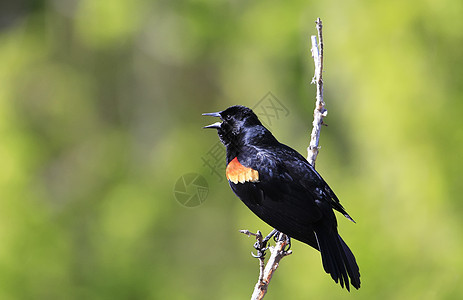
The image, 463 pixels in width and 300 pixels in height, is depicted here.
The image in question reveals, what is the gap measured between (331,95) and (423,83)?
1.29 m

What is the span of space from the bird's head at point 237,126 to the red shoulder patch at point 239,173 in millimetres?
184

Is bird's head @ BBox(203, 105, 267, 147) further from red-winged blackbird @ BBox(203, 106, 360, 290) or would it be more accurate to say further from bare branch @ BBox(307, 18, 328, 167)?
bare branch @ BBox(307, 18, 328, 167)

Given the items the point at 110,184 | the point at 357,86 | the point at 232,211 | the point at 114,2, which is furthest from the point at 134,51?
the point at 357,86

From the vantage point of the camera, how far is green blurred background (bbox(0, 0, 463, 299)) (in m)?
5.33

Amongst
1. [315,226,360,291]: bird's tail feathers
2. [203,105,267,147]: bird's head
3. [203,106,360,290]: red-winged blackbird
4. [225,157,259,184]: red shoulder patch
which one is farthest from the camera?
[203,105,267,147]: bird's head

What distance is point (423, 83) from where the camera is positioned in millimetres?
5359

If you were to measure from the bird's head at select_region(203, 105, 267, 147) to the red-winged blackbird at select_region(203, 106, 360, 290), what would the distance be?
93 mm

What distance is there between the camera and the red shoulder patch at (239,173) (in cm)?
235

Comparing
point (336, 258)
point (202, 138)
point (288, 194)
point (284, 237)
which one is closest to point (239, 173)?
point (288, 194)

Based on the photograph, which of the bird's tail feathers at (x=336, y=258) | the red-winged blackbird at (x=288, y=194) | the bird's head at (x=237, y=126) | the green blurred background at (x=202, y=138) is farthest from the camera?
the green blurred background at (x=202, y=138)

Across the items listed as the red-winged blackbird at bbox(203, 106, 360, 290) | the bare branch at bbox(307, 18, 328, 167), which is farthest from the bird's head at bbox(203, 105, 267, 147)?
the bare branch at bbox(307, 18, 328, 167)

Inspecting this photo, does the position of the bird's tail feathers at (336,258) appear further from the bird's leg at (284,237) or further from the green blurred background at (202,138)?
the green blurred background at (202,138)

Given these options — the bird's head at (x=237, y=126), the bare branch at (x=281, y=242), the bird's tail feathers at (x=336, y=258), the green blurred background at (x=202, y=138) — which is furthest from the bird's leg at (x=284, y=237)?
the green blurred background at (x=202, y=138)

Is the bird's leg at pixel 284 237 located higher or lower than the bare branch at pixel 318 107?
lower
